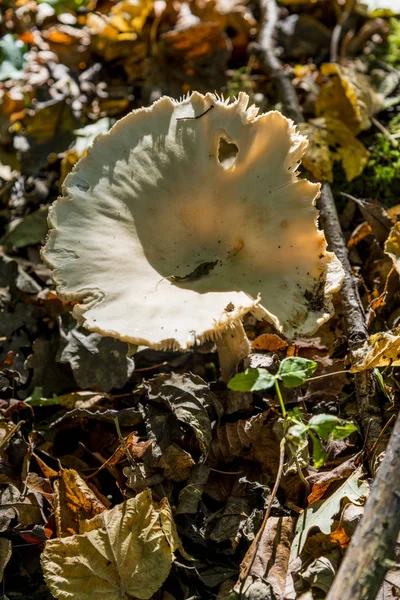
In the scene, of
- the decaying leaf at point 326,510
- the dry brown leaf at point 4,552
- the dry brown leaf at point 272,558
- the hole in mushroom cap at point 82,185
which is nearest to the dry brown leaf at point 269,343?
the decaying leaf at point 326,510

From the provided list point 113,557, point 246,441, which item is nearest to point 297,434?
point 246,441

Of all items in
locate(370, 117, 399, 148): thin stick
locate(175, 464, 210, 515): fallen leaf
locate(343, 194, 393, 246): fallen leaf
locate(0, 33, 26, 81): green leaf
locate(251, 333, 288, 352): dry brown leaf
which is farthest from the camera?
locate(0, 33, 26, 81): green leaf

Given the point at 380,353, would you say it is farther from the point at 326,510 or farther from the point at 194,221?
the point at 194,221

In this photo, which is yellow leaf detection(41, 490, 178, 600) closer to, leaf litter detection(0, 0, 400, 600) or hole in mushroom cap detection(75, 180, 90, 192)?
leaf litter detection(0, 0, 400, 600)

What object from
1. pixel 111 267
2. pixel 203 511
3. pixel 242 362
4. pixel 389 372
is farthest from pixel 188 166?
pixel 203 511

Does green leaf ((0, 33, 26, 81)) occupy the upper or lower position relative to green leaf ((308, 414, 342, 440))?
upper

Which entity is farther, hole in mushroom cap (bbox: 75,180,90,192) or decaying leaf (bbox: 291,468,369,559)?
hole in mushroom cap (bbox: 75,180,90,192)

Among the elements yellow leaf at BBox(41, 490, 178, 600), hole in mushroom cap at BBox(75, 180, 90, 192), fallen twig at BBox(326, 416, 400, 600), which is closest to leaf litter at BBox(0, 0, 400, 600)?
yellow leaf at BBox(41, 490, 178, 600)
